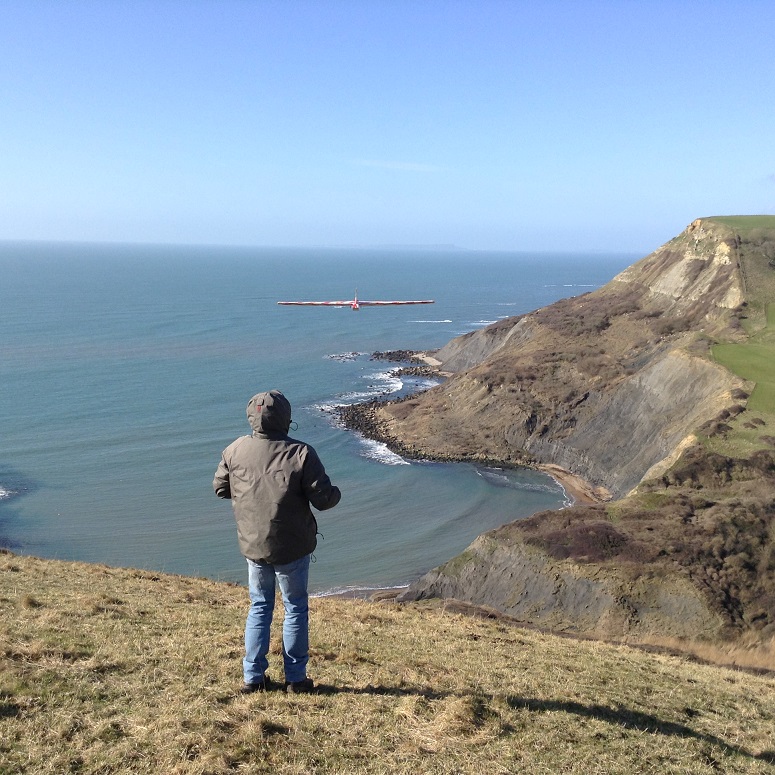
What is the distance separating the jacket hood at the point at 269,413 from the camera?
7.00 metres

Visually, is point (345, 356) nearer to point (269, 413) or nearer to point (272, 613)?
point (272, 613)

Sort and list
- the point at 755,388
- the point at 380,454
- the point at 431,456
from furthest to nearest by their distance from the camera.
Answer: the point at 380,454 < the point at 431,456 < the point at 755,388

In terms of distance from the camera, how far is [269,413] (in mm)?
7000

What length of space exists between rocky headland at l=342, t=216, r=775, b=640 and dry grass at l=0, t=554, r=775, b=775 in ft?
53.5

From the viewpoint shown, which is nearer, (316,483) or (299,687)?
(316,483)

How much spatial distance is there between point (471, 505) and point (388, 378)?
1445 inches

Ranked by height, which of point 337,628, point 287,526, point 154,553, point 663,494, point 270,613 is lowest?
point 154,553

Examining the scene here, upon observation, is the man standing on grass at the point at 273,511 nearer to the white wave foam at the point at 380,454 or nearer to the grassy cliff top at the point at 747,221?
the white wave foam at the point at 380,454

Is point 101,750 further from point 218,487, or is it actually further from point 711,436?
point 711,436

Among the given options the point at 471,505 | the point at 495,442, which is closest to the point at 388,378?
the point at 495,442

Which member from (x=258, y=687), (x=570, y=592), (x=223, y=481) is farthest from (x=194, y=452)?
(x=223, y=481)

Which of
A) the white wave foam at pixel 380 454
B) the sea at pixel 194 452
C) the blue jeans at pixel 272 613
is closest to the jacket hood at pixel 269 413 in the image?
the blue jeans at pixel 272 613

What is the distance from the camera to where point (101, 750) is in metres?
6.03

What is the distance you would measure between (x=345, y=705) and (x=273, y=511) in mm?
2104
